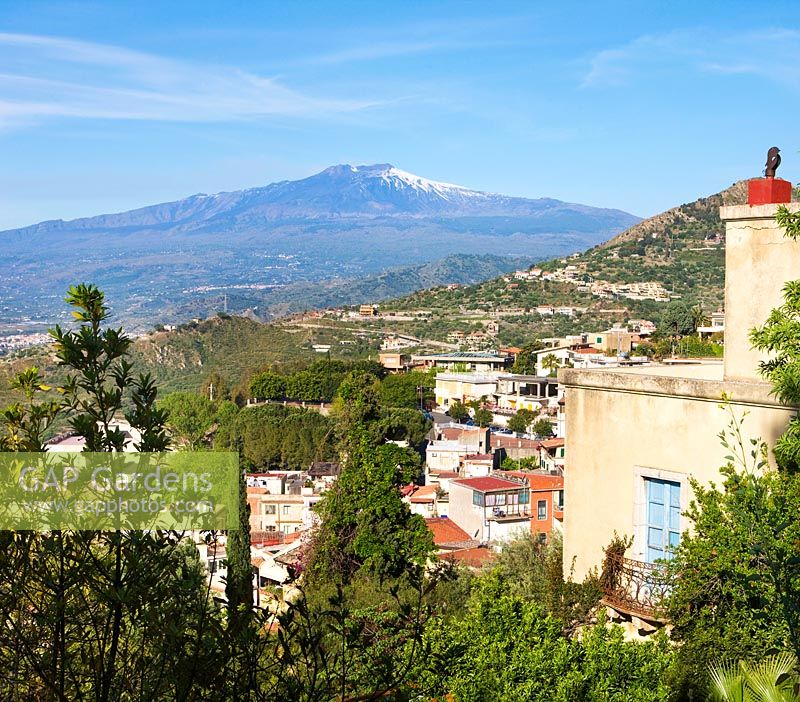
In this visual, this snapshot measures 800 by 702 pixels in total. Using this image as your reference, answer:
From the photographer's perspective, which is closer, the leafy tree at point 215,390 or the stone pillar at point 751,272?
the stone pillar at point 751,272

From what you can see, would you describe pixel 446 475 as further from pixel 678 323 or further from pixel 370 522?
pixel 678 323

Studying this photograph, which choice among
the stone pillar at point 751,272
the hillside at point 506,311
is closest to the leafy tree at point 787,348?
the stone pillar at point 751,272

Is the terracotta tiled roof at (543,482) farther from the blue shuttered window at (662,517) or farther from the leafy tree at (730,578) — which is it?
the leafy tree at (730,578)

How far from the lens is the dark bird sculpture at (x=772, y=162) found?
5.40 meters

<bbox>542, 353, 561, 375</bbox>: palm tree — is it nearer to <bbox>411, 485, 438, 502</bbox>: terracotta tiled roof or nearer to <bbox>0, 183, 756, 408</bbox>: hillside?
<bbox>0, 183, 756, 408</bbox>: hillside

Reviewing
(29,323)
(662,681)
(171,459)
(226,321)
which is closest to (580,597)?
(662,681)

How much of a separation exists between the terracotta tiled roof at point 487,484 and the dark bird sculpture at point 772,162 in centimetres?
1886

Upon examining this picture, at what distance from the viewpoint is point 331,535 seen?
1370cm

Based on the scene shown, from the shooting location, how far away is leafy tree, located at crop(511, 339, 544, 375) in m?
57.8

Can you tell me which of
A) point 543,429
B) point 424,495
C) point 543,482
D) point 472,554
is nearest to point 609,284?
point 543,429

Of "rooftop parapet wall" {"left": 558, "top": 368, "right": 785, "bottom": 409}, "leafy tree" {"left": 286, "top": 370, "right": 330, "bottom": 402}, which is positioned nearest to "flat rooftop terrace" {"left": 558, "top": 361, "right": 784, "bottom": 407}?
"rooftop parapet wall" {"left": 558, "top": 368, "right": 785, "bottom": 409}

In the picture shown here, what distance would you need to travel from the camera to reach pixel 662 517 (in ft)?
18.5

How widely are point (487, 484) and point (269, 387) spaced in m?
31.0

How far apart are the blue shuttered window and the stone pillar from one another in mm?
755
